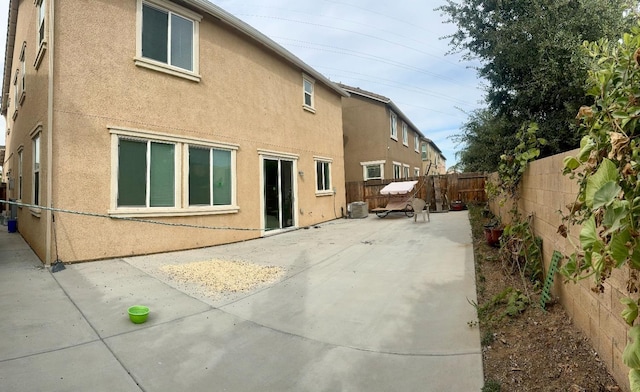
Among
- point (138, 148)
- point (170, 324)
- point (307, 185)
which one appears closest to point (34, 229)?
point (138, 148)

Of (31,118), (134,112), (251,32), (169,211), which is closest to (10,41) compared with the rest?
(31,118)

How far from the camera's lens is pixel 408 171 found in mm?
24594

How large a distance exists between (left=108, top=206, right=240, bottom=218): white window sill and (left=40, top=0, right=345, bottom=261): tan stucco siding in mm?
128

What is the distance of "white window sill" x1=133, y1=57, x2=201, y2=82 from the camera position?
704cm

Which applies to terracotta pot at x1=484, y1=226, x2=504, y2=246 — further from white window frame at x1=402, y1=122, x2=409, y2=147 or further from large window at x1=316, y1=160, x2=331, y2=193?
white window frame at x1=402, y1=122, x2=409, y2=147

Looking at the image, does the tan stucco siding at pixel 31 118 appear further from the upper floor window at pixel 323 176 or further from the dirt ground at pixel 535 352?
the upper floor window at pixel 323 176

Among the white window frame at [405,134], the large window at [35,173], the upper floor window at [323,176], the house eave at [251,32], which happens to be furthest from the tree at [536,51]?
the white window frame at [405,134]

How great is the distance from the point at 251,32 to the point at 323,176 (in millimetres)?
6390

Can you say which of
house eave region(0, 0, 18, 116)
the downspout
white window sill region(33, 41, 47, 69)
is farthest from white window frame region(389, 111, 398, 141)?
house eave region(0, 0, 18, 116)

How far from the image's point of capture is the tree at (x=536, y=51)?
20.5 feet

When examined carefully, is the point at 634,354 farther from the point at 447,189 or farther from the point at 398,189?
the point at 447,189

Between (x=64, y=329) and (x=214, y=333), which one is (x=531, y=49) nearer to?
(x=214, y=333)

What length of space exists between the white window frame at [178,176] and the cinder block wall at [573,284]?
686 cm

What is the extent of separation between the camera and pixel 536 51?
6.71m
